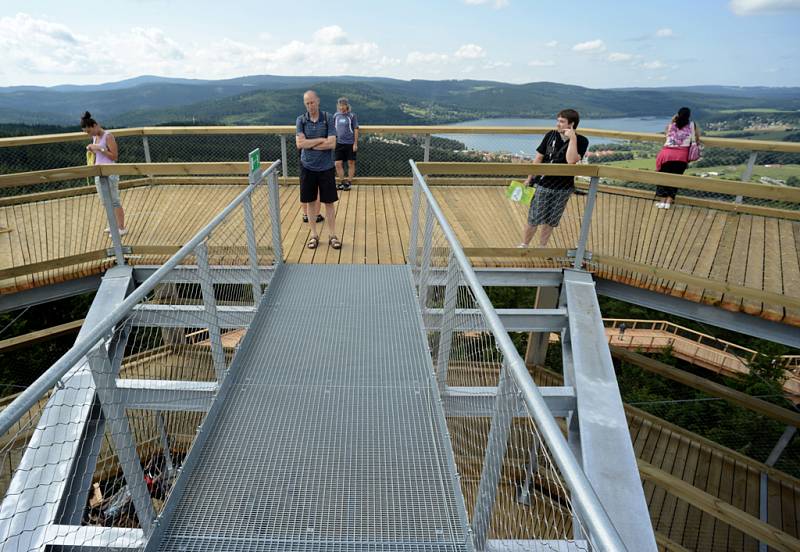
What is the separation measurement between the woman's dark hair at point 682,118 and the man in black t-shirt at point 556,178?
273 centimetres

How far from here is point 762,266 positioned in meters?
5.18

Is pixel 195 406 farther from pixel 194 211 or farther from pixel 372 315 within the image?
pixel 194 211

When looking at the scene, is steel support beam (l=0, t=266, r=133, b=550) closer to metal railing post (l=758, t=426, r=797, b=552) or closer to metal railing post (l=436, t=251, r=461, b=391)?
metal railing post (l=436, t=251, r=461, b=391)

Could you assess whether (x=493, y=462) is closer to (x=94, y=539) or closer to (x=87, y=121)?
(x=94, y=539)

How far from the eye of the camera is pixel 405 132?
7629 millimetres

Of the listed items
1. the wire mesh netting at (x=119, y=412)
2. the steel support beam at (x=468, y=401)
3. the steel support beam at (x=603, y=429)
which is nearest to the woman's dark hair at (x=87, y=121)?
the wire mesh netting at (x=119, y=412)

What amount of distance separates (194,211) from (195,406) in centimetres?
409

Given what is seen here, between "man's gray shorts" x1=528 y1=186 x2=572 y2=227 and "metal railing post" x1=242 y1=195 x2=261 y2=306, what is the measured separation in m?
3.02

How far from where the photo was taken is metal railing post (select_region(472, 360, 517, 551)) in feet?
6.15

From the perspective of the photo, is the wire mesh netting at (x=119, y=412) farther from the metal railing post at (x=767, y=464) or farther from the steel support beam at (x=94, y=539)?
the metal railing post at (x=767, y=464)

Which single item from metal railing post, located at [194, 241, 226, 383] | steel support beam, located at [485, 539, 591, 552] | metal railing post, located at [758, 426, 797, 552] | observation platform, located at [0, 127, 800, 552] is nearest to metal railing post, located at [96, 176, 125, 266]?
observation platform, located at [0, 127, 800, 552]

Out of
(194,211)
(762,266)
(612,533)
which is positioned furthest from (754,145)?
(194,211)

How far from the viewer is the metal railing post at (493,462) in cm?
188

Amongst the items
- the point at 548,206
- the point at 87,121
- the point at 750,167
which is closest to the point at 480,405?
the point at 548,206
